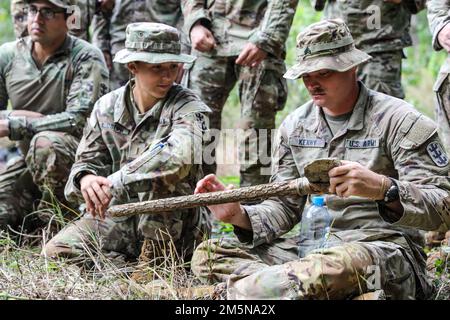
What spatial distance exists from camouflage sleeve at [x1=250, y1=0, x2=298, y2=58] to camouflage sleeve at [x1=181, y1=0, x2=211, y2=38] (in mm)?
490

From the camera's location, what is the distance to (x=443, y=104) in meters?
5.57

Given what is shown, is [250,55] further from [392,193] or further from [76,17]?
[392,193]

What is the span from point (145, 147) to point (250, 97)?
1.26m

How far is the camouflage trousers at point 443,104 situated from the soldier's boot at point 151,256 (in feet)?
6.46

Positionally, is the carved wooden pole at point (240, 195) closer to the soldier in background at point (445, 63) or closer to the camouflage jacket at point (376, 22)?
the soldier in background at point (445, 63)

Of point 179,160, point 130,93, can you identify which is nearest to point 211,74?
point 130,93

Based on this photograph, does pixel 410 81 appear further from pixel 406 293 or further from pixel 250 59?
pixel 406 293

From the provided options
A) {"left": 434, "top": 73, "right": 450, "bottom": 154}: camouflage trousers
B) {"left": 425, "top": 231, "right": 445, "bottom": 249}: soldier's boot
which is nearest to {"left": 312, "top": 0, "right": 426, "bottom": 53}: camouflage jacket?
{"left": 434, "top": 73, "right": 450, "bottom": 154}: camouflage trousers

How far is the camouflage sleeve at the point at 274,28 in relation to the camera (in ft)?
20.7

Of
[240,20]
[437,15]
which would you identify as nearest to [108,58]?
[240,20]

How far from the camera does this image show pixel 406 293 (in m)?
4.26

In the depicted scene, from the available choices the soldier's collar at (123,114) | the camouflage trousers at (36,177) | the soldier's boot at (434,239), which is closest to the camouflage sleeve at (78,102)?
the camouflage trousers at (36,177)

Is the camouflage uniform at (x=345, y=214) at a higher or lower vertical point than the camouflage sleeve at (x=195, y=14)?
lower
